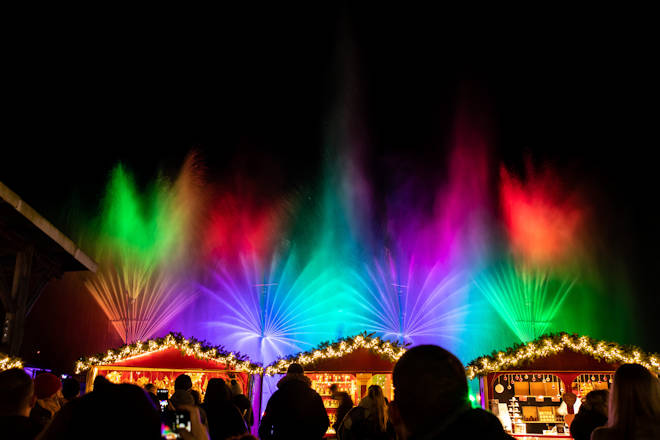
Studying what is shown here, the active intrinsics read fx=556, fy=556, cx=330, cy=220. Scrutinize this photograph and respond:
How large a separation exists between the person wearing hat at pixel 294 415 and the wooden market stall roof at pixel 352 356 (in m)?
9.17

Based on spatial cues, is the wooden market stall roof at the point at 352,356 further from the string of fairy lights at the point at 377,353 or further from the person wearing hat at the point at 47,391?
the person wearing hat at the point at 47,391

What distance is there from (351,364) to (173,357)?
5482 millimetres

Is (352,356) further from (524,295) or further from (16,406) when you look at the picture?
(524,295)

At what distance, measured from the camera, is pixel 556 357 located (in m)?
15.4

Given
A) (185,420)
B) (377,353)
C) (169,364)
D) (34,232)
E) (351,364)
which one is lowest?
(185,420)

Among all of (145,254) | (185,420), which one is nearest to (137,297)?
(145,254)

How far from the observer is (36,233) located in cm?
1658

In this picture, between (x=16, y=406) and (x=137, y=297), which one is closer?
(x=16, y=406)

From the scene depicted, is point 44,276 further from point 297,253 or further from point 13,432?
point 297,253

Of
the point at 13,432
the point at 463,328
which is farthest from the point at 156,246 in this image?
the point at 13,432

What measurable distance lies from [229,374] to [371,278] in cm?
2046

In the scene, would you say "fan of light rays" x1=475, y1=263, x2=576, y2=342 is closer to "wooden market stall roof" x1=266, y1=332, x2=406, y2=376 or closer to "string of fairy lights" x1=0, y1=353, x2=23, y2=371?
"wooden market stall roof" x1=266, y1=332, x2=406, y2=376

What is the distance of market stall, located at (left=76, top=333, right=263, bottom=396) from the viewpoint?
16.8 meters

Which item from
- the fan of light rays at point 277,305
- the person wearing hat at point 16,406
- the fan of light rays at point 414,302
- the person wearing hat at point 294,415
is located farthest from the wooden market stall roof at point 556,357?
the fan of light rays at point 277,305
